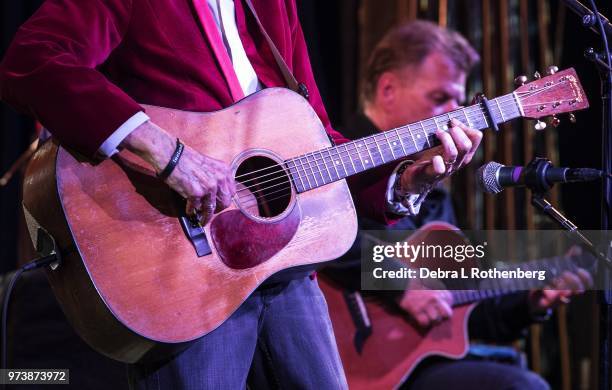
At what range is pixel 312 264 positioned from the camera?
1.74 meters

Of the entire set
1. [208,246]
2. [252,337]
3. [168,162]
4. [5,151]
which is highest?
[168,162]

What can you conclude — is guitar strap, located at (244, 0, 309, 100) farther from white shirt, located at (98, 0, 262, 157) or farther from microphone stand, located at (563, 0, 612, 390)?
→ microphone stand, located at (563, 0, 612, 390)

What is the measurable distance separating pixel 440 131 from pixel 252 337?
0.71 meters

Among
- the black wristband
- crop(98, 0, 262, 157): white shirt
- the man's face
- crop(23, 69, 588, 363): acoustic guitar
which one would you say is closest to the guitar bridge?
crop(23, 69, 588, 363): acoustic guitar

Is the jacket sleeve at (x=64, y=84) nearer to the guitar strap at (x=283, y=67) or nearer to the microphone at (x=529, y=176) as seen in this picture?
the guitar strap at (x=283, y=67)

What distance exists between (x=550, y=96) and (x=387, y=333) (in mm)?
1501

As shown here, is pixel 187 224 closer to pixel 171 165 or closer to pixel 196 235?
pixel 196 235

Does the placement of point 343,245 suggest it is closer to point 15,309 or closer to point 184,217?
point 184,217

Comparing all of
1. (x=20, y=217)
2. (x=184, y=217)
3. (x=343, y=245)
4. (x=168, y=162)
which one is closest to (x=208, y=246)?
(x=184, y=217)

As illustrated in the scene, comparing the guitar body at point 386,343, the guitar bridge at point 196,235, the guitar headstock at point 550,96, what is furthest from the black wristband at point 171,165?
the guitar body at point 386,343

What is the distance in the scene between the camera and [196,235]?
1.61m

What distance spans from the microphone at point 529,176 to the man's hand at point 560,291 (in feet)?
4.67

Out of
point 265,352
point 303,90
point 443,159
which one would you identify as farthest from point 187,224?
point 443,159

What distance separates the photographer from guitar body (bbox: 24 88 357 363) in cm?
152
